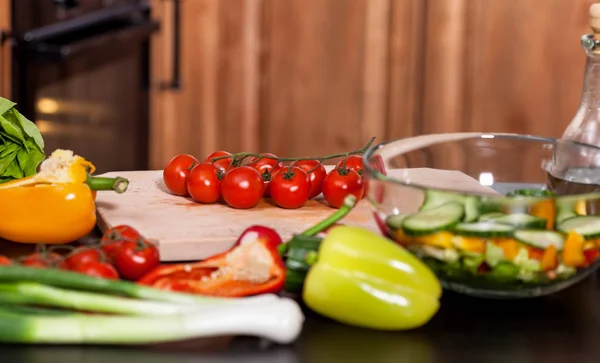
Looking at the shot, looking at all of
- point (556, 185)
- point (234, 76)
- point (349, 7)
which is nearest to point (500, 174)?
point (556, 185)

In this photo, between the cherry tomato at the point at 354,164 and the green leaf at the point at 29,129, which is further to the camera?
the cherry tomato at the point at 354,164

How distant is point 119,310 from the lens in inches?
38.2

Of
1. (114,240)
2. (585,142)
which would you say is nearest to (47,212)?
(114,240)

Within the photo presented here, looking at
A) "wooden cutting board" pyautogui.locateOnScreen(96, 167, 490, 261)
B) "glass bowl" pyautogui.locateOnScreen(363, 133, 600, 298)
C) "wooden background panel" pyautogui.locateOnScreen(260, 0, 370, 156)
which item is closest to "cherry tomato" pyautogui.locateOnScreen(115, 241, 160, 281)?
"wooden cutting board" pyautogui.locateOnScreen(96, 167, 490, 261)

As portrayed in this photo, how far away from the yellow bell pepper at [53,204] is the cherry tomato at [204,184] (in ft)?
0.69

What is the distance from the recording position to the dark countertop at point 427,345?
96cm

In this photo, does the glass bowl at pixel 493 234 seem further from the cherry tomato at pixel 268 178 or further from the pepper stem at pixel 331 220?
the cherry tomato at pixel 268 178

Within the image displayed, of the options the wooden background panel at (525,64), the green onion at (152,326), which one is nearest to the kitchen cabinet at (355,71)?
the wooden background panel at (525,64)

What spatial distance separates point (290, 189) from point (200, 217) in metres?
0.15

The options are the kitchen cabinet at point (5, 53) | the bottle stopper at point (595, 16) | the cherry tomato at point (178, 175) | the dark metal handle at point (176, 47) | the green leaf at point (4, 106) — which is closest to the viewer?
the bottle stopper at point (595, 16)

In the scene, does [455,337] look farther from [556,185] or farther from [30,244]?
[30,244]

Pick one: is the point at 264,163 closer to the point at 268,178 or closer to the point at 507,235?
the point at 268,178

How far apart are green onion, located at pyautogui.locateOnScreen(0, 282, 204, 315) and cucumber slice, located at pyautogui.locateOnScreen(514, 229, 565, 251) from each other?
0.33 meters

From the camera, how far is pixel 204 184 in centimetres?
153
